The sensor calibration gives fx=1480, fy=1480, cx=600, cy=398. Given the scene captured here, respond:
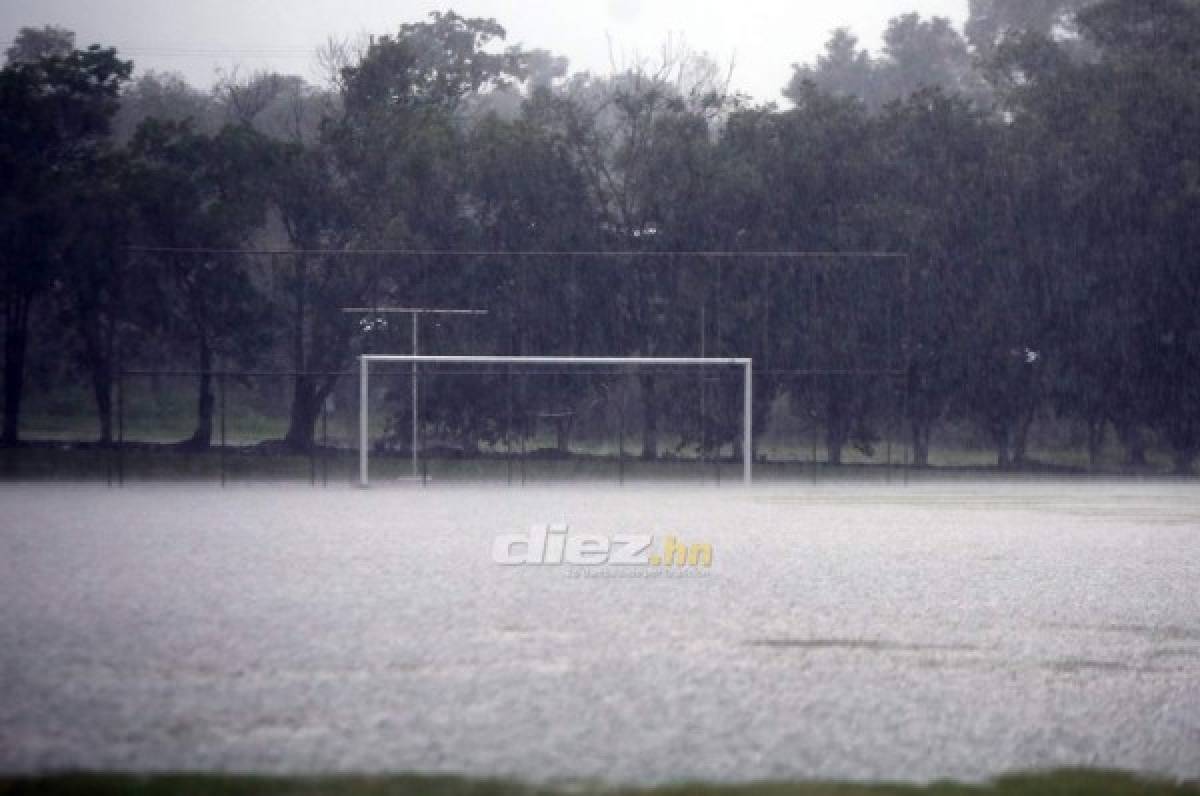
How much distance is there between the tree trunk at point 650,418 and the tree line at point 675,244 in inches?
1.7

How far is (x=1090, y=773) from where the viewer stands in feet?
20.0

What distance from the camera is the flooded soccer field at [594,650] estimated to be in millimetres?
6289

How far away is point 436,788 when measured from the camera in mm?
5578

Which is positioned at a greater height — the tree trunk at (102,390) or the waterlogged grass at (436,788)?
the tree trunk at (102,390)

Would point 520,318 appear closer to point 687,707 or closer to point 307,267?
point 307,267

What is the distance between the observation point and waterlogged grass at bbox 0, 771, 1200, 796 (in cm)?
545

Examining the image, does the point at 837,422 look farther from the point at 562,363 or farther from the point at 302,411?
the point at 302,411

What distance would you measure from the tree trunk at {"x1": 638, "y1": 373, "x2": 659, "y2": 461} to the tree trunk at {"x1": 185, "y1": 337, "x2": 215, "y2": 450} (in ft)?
26.7

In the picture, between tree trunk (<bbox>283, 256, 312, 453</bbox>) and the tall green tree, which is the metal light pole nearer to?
tree trunk (<bbox>283, 256, 312, 453</bbox>)

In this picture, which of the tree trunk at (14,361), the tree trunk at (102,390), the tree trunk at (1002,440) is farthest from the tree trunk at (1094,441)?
the tree trunk at (14,361)

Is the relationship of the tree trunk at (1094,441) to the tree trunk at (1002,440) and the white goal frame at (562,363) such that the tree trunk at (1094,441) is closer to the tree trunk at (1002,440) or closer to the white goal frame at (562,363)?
the tree trunk at (1002,440)

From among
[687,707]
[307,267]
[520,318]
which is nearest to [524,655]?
[687,707]

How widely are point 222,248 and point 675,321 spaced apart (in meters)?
9.20

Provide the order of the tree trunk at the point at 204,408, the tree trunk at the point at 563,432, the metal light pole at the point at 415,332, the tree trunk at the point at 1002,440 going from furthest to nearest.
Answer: the tree trunk at the point at 1002,440 < the tree trunk at the point at 204,408 < the tree trunk at the point at 563,432 < the metal light pole at the point at 415,332
